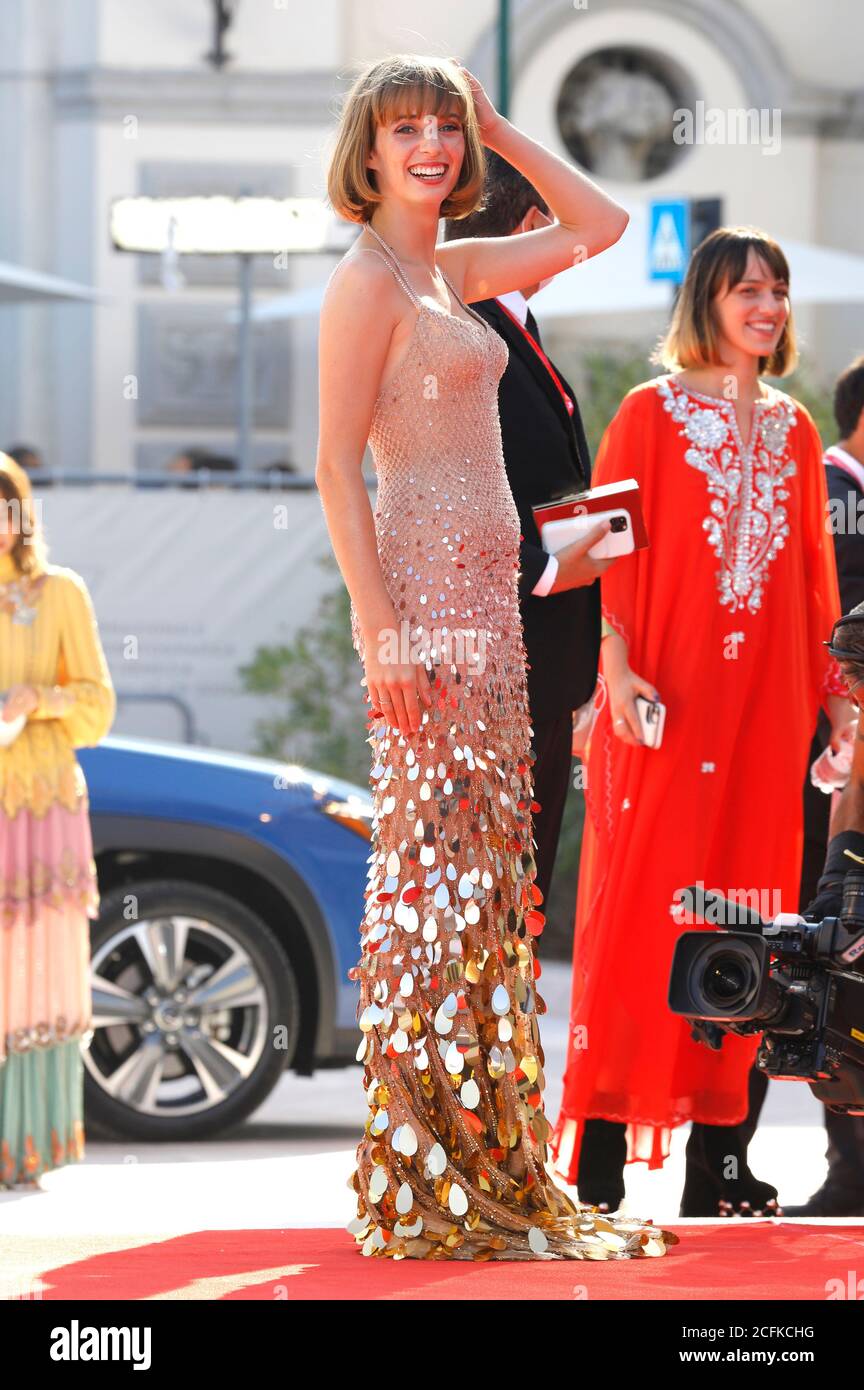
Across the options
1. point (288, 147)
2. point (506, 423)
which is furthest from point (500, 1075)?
point (288, 147)

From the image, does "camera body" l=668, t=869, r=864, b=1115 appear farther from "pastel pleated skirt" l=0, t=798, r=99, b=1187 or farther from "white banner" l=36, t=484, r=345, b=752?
"white banner" l=36, t=484, r=345, b=752

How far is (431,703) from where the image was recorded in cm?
404

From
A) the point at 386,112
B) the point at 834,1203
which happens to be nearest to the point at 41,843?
the point at 834,1203

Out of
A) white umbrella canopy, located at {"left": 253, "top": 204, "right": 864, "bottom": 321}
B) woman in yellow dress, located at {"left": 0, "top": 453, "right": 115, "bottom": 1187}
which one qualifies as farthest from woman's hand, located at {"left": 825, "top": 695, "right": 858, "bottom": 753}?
Answer: white umbrella canopy, located at {"left": 253, "top": 204, "right": 864, "bottom": 321}

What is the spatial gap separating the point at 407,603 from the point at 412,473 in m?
0.22

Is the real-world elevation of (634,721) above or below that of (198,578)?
below

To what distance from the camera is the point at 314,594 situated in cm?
1272

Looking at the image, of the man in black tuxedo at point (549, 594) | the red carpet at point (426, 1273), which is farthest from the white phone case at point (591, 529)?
the red carpet at point (426, 1273)

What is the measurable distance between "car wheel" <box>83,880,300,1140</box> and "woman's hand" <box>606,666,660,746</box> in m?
2.21

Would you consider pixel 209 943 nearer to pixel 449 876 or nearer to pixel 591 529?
pixel 591 529

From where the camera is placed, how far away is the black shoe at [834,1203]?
531cm

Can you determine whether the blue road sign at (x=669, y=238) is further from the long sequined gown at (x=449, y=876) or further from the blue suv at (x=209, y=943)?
the long sequined gown at (x=449, y=876)

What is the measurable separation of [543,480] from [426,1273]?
1647mm

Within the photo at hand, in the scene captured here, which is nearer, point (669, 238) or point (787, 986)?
point (787, 986)
